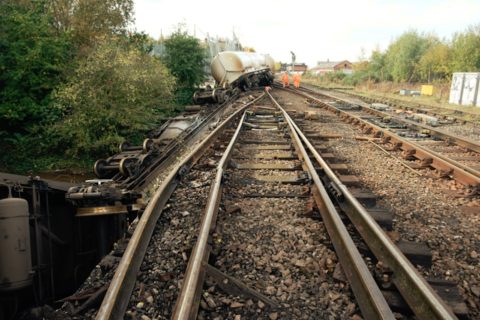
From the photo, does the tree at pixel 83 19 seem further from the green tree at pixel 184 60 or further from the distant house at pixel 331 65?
the distant house at pixel 331 65

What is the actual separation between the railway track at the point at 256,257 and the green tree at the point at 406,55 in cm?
4944

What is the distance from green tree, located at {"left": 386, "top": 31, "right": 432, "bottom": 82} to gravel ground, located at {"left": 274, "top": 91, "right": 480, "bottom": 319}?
154 ft

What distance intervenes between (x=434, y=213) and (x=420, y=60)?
1921 inches

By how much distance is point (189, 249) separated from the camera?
3.34 m

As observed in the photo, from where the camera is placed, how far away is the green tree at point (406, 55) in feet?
163

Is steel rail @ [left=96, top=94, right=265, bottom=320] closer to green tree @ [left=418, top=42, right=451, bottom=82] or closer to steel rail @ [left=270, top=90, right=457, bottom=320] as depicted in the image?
steel rail @ [left=270, top=90, right=457, bottom=320]

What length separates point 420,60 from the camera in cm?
4684

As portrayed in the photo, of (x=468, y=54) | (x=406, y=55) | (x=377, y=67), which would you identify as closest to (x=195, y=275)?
(x=468, y=54)

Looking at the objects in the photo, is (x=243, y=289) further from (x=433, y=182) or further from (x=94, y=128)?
(x=94, y=128)

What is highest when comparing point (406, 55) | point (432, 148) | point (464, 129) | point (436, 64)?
point (406, 55)

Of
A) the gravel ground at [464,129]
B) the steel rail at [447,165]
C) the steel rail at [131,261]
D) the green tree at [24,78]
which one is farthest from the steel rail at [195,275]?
the green tree at [24,78]

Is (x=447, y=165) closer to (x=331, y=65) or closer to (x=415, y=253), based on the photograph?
(x=415, y=253)

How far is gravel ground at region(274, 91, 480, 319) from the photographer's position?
3.16m

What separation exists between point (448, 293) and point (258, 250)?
1.52 m
